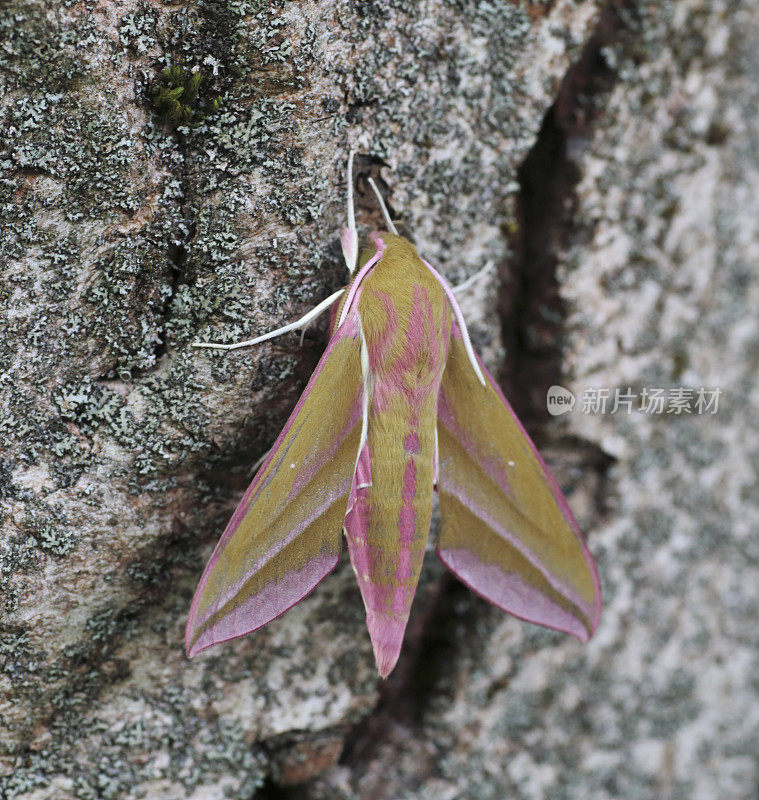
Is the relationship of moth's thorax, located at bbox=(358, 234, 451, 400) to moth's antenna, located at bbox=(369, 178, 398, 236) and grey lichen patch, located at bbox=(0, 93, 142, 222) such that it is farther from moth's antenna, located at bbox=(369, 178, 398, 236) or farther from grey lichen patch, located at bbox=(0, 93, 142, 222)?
grey lichen patch, located at bbox=(0, 93, 142, 222)

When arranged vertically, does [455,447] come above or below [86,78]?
below

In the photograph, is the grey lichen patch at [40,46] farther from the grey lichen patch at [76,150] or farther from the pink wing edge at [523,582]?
the pink wing edge at [523,582]

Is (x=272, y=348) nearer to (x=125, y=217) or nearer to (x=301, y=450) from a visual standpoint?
(x=301, y=450)

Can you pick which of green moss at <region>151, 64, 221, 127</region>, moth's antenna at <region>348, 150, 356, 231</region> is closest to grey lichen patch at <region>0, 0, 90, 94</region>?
green moss at <region>151, 64, 221, 127</region>

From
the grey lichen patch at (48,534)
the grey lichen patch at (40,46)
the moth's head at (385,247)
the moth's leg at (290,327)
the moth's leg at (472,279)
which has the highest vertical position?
the grey lichen patch at (40,46)

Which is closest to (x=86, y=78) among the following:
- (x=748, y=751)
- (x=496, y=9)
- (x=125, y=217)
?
(x=125, y=217)

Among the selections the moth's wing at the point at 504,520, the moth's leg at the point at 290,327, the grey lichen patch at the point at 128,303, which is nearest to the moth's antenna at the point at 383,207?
the moth's leg at the point at 290,327

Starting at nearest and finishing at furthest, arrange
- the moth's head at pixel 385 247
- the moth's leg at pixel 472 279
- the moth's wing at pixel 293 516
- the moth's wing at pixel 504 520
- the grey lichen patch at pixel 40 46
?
the grey lichen patch at pixel 40 46 → the moth's wing at pixel 293 516 → the moth's head at pixel 385 247 → the moth's wing at pixel 504 520 → the moth's leg at pixel 472 279

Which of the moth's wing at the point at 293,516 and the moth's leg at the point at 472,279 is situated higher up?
the moth's leg at the point at 472,279
